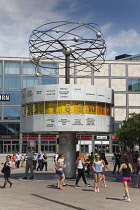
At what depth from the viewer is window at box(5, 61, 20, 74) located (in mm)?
78562

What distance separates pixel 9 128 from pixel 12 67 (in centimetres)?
1280

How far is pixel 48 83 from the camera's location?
7931cm

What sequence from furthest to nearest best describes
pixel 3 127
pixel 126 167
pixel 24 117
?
pixel 3 127 → pixel 24 117 → pixel 126 167

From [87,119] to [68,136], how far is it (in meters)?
1.97

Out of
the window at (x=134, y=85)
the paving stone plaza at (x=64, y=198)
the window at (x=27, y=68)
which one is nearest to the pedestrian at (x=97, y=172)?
the paving stone plaza at (x=64, y=198)

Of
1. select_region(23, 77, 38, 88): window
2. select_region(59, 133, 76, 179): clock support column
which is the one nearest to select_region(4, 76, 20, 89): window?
select_region(23, 77, 38, 88): window

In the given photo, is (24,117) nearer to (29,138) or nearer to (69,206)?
(69,206)

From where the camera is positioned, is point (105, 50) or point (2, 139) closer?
point (105, 50)

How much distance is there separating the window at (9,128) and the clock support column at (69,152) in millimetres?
56138

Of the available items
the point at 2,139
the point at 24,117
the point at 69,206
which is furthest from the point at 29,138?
the point at 69,206

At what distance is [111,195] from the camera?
16.4 metres

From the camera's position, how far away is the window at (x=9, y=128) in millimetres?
78812

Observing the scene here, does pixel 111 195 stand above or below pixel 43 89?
below

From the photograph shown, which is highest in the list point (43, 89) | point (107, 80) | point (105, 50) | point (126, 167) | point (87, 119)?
point (107, 80)
